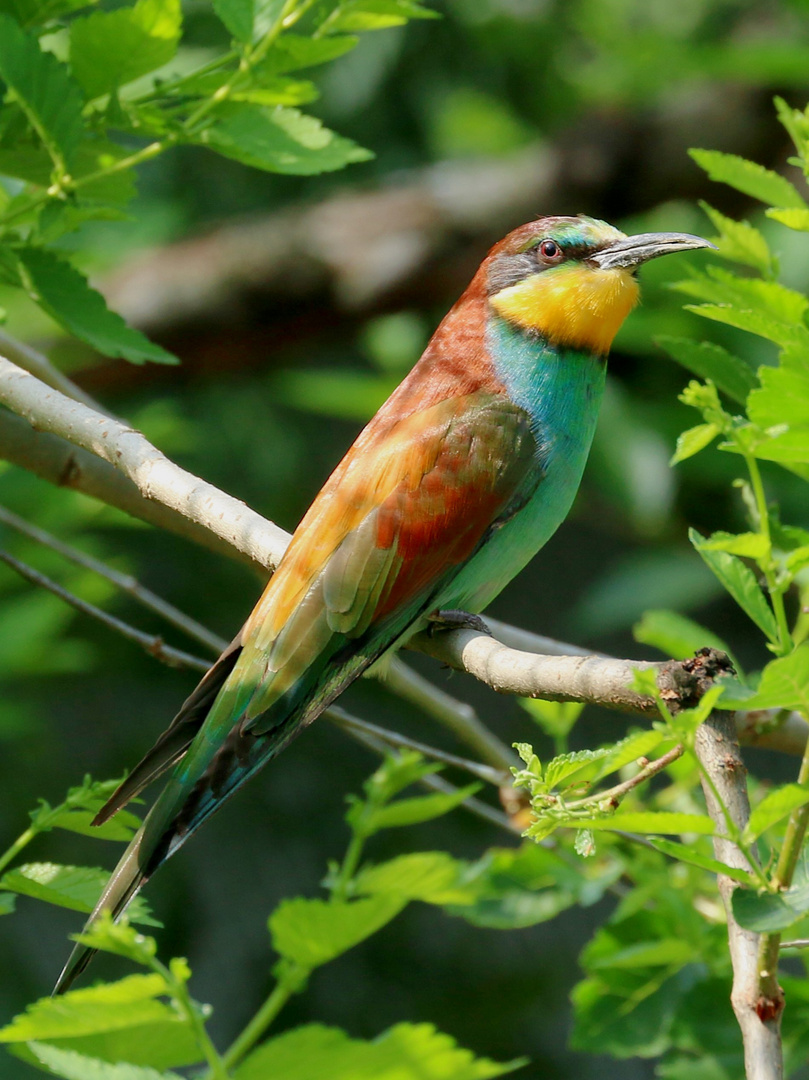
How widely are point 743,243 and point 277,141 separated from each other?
2.18 ft

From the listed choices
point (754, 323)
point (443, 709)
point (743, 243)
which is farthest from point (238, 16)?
point (443, 709)

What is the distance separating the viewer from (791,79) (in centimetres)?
435

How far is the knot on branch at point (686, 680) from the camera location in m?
1.09

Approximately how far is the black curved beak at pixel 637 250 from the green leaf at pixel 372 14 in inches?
34.1

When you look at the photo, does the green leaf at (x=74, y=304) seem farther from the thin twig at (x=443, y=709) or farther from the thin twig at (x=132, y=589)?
the thin twig at (x=443, y=709)

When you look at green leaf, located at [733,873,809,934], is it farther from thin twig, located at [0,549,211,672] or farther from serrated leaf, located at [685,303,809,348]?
thin twig, located at [0,549,211,672]

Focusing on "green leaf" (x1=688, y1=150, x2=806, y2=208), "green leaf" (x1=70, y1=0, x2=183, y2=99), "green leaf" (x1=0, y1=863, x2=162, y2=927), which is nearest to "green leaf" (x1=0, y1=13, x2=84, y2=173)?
"green leaf" (x1=70, y1=0, x2=183, y2=99)

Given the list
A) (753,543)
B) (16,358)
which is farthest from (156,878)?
(753,543)

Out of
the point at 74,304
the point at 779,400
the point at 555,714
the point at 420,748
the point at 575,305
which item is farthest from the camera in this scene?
the point at 575,305

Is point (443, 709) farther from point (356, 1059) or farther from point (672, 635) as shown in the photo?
point (356, 1059)

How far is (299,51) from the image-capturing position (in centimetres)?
171

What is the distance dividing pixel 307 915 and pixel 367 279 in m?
4.01

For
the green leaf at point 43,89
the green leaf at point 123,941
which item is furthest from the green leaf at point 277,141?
the green leaf at point 123,941

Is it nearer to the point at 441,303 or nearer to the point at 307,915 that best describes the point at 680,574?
the point at 441,303
